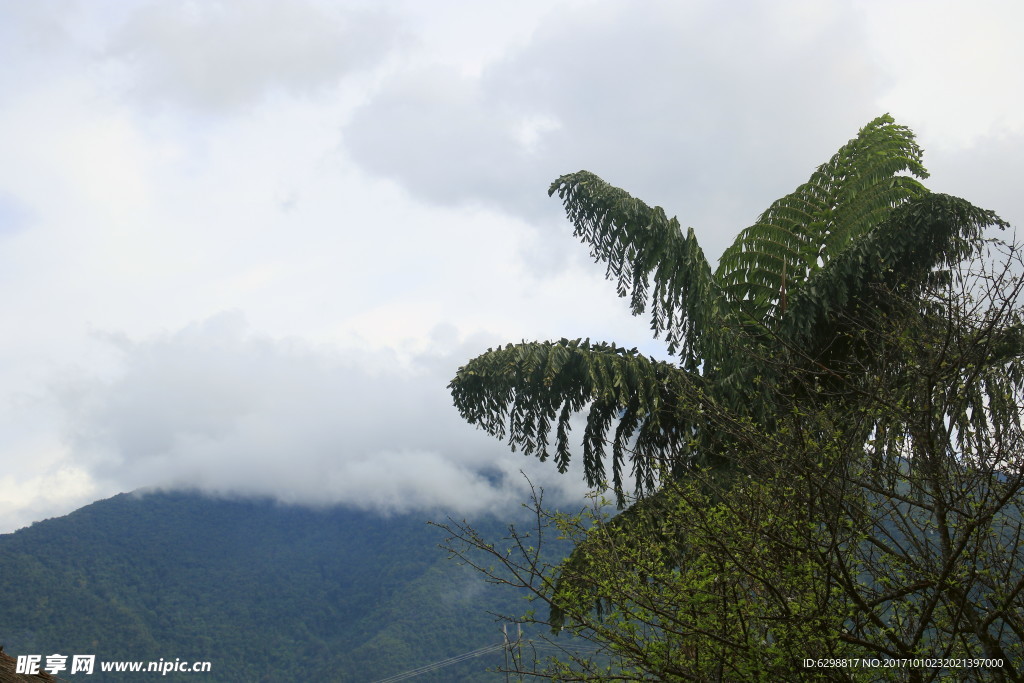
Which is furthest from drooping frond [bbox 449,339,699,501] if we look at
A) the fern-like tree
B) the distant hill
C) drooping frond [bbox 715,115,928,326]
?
the distant hill

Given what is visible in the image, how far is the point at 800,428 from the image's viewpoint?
455 centimetres

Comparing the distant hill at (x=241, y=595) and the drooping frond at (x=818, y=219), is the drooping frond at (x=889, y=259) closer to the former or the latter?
the drooping frond at (x=818, y=219)

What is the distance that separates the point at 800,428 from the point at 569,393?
4.61 metres

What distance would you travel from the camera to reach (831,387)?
771cm

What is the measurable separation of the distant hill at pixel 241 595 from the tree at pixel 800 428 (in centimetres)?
3476

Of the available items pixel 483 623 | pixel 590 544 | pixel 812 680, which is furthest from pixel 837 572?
pixel 483 623

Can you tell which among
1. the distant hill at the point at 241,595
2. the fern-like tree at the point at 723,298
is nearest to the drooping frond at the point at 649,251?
the fern-like tree at the point at 723,298

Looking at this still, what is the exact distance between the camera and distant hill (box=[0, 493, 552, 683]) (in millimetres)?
55062

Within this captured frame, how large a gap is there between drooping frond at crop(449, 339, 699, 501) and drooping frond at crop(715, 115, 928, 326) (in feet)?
4.89

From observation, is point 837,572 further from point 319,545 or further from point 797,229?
point 319,545

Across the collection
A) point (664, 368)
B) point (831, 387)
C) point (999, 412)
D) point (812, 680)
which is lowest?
point (812, 680)

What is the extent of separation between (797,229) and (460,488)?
8673cm

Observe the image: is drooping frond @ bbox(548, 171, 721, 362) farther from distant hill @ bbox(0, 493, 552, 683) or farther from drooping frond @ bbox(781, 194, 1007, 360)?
distant hill @ bbox(0, 493, 552, 683)

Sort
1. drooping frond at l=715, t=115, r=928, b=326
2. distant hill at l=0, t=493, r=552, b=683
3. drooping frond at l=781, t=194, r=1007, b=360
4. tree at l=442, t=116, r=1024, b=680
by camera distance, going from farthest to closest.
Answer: distant hill at l=0, t=493, r=552, b=683, drooping frond at l=715, t=115, r=928, b=326, drooping frond at l=781, t=194, r=1007, b=360, tree at l=442, t=116, r=1024, b=680
